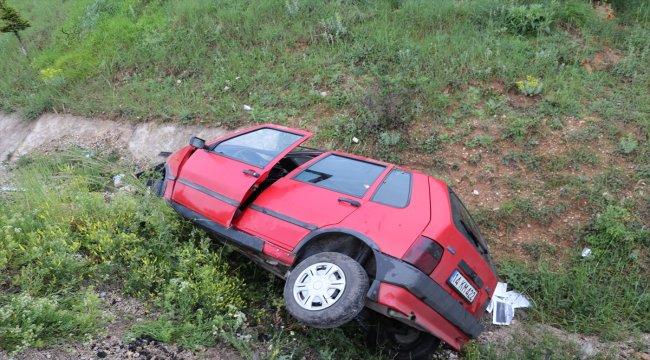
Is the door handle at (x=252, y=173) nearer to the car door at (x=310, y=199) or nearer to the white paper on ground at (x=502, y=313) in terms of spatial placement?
the car door at (x=310, y=199)

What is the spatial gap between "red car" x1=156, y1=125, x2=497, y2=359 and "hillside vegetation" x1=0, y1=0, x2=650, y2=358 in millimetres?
416

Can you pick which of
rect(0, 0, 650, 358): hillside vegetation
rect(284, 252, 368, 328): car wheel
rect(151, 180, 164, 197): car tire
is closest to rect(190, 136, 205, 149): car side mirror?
rect(151, 180, 164, 197): car tire

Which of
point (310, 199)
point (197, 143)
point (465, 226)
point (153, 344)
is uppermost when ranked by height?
point (197, 143)

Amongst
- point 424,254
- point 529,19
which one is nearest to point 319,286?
point 424,254

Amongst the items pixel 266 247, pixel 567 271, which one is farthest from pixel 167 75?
pixel 567 271

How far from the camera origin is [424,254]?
351 centimetres

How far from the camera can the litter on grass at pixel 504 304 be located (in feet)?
16.2

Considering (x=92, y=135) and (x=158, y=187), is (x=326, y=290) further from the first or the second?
(x=92, y=135)

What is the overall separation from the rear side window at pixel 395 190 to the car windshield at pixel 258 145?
105cm

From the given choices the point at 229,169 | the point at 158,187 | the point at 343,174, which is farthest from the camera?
the point at 158,187

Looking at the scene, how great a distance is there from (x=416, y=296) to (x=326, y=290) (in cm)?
65

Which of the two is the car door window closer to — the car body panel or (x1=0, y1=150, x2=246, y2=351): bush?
the car body panel

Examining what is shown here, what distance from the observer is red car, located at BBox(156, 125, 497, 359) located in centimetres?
346

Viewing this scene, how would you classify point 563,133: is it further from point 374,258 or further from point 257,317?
point 257,317
